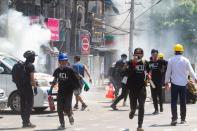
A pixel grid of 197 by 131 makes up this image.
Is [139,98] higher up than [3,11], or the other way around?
[3,11]

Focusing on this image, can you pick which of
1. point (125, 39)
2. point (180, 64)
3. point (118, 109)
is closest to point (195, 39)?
point (125, 39)

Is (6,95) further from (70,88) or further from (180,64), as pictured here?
(180,64)

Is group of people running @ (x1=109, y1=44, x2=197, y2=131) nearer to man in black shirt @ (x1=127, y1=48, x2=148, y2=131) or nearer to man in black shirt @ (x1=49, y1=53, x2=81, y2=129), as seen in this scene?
man in black shirt @ (x1=127, y1=48, x2=148, y2=131)

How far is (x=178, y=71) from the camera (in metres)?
14.1

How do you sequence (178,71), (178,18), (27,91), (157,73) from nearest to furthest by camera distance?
(27,91) → (178,71) → (157,73) → (178,18)

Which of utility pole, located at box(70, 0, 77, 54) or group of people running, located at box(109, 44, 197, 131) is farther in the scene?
utility pole, located at box(70, 0, 77, 54)

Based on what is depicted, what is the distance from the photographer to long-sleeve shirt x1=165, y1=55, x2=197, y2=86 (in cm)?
1402

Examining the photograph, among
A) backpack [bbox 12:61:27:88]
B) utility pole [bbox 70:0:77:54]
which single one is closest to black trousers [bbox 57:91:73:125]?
backpack [bbox 12:61:27:88]

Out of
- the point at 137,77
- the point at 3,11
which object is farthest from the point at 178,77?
the point at 3,11

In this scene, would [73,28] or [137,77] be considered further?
[73,28]

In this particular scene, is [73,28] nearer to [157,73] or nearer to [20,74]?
[157,73]

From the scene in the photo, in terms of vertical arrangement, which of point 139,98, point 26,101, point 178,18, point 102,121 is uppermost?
point 178,18

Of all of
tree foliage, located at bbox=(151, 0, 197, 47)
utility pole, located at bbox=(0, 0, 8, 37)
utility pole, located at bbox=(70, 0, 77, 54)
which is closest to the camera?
utility pole, located at bbox=(0, 0, 8, 37)

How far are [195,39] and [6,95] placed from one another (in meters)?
47.7
